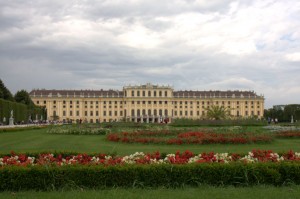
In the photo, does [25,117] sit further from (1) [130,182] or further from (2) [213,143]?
(1) [130,182]

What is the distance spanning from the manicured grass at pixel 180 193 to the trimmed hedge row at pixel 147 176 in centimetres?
25

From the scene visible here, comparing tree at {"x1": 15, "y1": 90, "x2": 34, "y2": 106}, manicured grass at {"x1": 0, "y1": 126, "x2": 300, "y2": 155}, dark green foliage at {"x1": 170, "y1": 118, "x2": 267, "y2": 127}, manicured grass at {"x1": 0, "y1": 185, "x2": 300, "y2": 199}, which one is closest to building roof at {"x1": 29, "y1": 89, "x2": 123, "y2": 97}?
tree at {"x1": 15, "y1": 90, "x2": 34, "y2": 106}

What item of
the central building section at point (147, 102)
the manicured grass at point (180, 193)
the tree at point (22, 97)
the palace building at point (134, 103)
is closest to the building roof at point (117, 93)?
the palace building at point (134, 103)

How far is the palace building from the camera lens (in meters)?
81.4

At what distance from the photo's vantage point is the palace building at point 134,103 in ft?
267

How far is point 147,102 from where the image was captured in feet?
269

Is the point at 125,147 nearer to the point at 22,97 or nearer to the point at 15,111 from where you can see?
the point at 15,111

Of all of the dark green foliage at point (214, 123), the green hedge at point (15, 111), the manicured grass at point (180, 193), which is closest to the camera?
the manicured grass at point (180, 193)

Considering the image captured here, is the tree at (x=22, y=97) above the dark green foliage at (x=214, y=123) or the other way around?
above

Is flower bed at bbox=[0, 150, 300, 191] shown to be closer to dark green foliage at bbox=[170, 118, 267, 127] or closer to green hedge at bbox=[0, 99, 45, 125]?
dark green foliage at bbox=[170, 118, 267, 127]

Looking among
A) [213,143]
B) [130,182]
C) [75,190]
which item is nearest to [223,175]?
[130,182]

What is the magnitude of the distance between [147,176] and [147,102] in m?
75.8

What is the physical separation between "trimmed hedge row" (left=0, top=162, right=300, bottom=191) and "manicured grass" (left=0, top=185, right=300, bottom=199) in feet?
0.83

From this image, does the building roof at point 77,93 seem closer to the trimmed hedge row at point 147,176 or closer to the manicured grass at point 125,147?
the manicured grass at point 125,147
